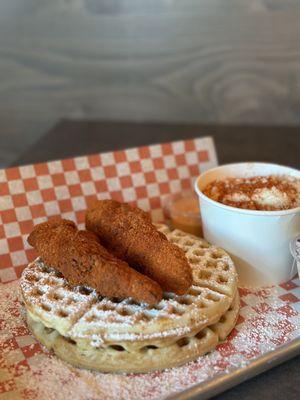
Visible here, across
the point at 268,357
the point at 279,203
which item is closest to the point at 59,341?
the point at 268,357

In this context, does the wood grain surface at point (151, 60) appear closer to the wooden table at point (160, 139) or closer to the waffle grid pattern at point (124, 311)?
the wooden table at point (160, 139)

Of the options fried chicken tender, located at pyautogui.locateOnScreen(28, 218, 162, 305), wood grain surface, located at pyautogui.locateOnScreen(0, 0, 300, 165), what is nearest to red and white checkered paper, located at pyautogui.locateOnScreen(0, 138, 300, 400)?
fried chicken tender, located at pyautogui.locateOnScreen(28, 218, 162, 305)

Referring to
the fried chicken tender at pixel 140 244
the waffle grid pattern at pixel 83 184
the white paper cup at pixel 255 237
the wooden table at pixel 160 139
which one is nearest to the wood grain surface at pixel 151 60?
the wooden table at pixel 160 139

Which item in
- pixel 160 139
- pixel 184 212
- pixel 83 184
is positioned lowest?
pixel 160 139

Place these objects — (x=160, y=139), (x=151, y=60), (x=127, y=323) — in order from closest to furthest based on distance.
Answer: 1. (x=127, y=323)
2. (x=160, y=139)
3. (x=151, y=60)

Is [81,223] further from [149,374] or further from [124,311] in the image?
[149,374]

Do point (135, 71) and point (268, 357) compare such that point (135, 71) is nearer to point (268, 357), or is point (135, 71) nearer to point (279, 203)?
point (279, 203)

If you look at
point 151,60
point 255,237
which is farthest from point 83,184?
point 151,60

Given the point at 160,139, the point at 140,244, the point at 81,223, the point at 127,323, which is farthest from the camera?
the point at 160,139

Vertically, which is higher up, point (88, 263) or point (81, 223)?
point (88, 263)
